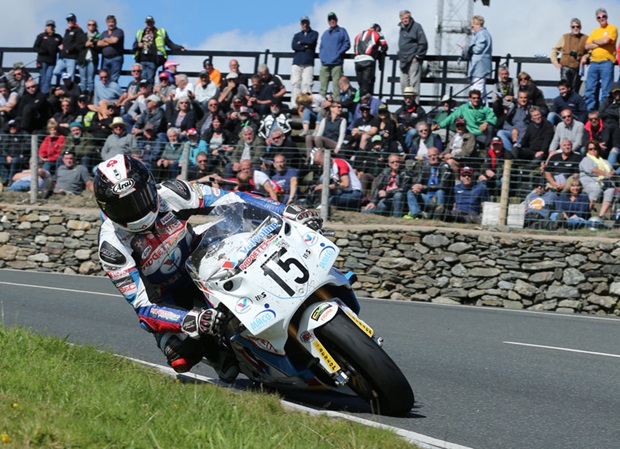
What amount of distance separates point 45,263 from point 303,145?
5.53 meters

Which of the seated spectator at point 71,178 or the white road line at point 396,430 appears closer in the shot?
the white road line at point 396,430

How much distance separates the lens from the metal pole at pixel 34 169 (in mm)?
19812

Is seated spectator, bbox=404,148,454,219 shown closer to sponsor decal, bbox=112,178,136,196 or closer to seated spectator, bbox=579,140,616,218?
seated spectator, bbox=579,140,616,218

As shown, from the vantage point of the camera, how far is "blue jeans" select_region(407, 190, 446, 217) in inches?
642

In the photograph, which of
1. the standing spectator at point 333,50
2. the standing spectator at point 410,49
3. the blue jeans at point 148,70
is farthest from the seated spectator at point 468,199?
the blue jeans at point 148,70

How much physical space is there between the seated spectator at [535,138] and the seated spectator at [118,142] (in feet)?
23.0

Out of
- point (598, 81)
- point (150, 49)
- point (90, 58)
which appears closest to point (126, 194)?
point (598, 81)

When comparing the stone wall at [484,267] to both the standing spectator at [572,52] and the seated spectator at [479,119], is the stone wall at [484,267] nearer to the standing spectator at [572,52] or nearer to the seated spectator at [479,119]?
the seated spectator at [479,119]

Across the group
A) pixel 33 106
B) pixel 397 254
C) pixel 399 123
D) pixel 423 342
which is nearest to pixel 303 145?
pixel 399 123

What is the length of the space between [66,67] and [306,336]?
1818 cm

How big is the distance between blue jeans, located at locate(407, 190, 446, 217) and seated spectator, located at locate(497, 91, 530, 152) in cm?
136

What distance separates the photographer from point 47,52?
23.5 meters

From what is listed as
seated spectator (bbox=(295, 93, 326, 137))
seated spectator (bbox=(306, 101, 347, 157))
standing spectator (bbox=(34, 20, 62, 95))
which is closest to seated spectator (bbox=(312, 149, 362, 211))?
seated spectator (bbox=(306, 101, 347, 157))

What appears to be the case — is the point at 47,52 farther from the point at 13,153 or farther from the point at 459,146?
the point at 459,146
